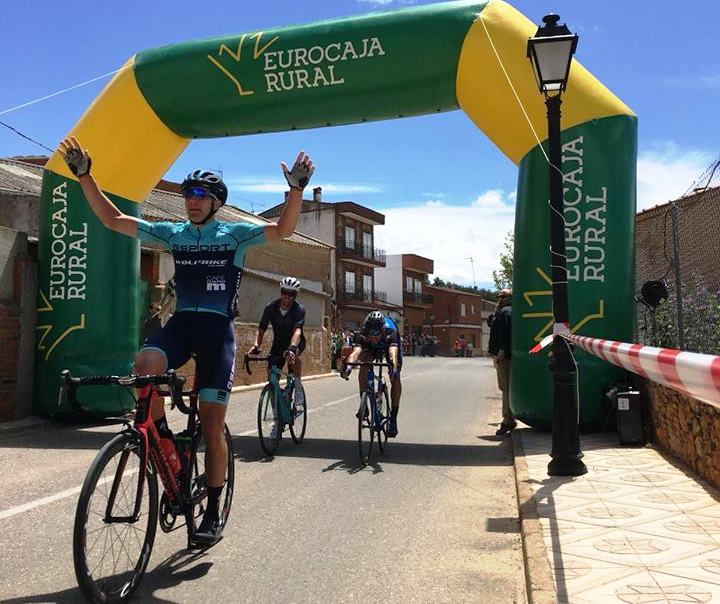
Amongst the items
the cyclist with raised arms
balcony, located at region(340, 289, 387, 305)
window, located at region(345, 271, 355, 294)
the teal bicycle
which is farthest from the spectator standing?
window, located at region(345, 271, 355, 294)

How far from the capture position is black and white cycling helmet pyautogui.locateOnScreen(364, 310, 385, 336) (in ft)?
26.6

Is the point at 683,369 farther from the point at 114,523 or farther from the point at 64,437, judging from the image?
the point at 64,437

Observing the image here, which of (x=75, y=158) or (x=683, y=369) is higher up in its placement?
(x=75, y=158)

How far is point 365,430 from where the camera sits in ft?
25.1

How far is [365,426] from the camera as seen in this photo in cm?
746

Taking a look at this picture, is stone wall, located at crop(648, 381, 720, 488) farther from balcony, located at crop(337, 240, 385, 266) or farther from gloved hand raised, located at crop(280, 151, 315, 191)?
balcony, located at crop(337, 240, 385, 266)

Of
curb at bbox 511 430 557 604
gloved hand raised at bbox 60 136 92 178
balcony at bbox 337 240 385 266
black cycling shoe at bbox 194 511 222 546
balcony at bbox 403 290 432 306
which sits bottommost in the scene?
curb at bbox 511 430 557 604

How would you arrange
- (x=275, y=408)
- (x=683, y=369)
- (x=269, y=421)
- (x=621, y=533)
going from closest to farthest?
(x=683, y=369) < (x=621, y=533) < (x=269, y=421) < (x=275, y=408)

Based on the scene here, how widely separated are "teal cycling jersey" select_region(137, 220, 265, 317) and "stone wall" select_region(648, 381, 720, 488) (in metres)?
3.71

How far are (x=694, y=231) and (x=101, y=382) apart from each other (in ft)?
24.0

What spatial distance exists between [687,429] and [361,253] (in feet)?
171

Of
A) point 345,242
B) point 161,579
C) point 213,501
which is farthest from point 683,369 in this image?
point 345,242

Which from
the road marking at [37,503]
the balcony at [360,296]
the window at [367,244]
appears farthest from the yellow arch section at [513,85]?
the window at [367,244]

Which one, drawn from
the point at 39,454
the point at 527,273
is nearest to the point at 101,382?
the point at 39,454
